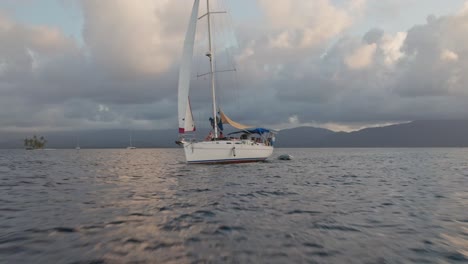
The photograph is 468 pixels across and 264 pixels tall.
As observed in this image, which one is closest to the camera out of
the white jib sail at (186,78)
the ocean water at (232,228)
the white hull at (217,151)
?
the ocean water at (232,228)

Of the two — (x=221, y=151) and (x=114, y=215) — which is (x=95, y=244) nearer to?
(x=114, y=215)

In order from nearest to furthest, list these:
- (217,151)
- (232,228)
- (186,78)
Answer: (232,228)
(217,151)
(186,78)

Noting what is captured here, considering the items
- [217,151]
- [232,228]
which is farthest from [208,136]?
[232,228]

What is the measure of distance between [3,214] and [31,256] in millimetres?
6251

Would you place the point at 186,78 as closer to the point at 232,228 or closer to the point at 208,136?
the point at 208,136

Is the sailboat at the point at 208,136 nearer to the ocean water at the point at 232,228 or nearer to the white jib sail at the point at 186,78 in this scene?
the white jib sail at the point at 186,78

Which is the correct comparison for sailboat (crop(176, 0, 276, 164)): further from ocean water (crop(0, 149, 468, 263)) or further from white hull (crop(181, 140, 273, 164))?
ocean water (crop(0, 149, 468, 263))

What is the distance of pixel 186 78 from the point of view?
1548 inches

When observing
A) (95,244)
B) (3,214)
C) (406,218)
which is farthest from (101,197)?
(406,218)

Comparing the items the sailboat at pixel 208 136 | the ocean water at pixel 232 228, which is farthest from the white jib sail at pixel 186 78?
the ocean water at pixel 232 228

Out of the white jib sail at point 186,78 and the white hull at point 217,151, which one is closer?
the white hull at point 217,151

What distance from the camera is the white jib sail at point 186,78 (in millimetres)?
38344

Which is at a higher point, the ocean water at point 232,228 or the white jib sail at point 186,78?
the white jib sail at point 186,78

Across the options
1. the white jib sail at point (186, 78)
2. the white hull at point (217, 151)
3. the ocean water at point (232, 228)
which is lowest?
the ocean water at point (232, 228)
